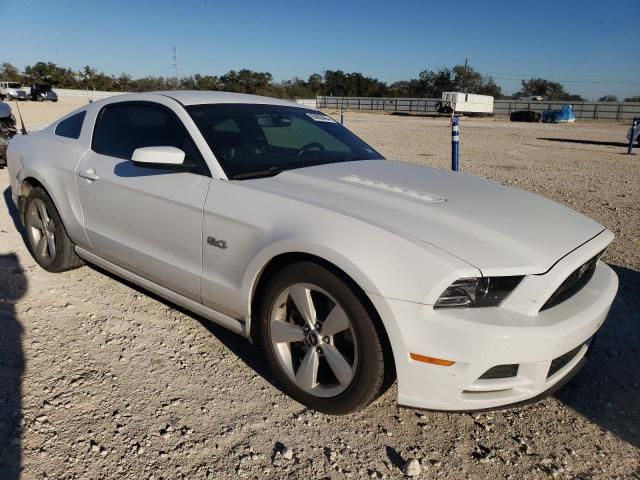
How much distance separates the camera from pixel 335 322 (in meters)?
2.31

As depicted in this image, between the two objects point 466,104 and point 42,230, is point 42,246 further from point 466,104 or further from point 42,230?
point 466,104

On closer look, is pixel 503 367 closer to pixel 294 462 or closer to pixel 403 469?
pixel 403 469

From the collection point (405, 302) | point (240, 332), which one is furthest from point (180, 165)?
point (405, 302)

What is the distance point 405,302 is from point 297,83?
86146mm

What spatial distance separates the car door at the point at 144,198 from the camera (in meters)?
2.85

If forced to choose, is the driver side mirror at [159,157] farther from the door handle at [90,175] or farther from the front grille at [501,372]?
A: the front grille at [501,372]

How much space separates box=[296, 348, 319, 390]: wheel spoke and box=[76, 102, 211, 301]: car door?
2.60 feet

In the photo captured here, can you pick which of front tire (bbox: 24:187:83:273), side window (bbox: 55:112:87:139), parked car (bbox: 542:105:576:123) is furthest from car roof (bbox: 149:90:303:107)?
parked car (bbox: 542:105:576:123)

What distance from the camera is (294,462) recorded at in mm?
2211

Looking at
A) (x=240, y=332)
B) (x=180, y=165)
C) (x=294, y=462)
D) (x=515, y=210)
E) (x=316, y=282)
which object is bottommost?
(x=294, y=462)

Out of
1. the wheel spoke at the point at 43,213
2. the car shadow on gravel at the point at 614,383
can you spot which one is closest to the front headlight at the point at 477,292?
the car shadow on gravel at the point at 614,383

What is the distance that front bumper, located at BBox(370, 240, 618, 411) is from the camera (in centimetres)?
200

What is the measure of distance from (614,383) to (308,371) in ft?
5.85

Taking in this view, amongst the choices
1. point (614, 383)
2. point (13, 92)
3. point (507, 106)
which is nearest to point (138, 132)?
point (614, 383)
